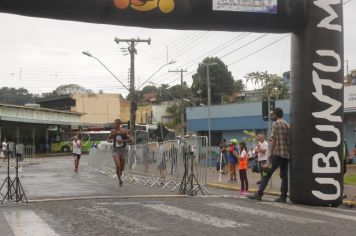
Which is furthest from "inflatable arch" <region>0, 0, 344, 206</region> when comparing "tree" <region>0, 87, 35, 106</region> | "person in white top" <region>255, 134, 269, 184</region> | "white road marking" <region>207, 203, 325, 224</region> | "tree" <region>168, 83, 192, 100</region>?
"tree" <region>0, 87, 35, 106</region>

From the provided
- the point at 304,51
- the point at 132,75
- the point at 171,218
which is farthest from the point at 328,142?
the point at 132,75

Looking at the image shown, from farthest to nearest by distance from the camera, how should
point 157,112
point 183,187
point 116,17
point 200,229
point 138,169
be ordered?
point 157,112 < point 138,169 < point 183,187 < point 116,17 < point 200,229

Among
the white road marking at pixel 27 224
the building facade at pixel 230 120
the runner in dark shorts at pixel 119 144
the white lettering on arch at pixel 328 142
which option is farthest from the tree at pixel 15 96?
the white road marking at pixel 27 224

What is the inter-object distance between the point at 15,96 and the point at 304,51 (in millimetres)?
119803

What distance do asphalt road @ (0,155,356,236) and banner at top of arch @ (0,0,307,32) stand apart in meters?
3.53

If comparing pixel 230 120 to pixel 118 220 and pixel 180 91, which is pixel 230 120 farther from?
pixel 180 91

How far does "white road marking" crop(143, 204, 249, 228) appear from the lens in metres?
8.26

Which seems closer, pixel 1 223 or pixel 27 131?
pixel 1 223

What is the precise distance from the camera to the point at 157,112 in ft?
346

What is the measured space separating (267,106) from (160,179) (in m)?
3.97

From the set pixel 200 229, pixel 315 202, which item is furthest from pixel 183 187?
pixel 200 229

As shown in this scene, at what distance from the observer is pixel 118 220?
28.3 ft

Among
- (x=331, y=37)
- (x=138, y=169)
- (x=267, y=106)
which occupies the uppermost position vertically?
(x=331, y=37)

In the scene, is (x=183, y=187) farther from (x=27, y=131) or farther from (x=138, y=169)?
(x=27, y=131)
